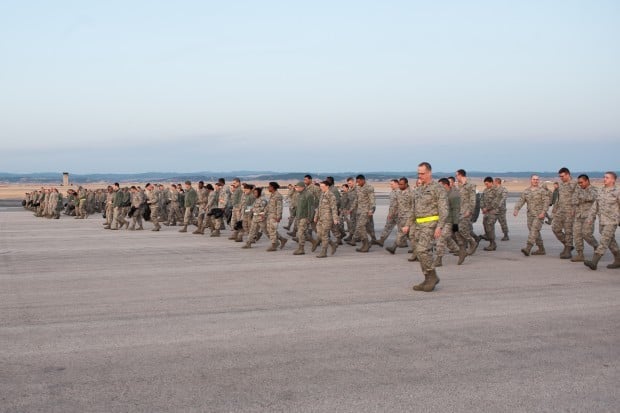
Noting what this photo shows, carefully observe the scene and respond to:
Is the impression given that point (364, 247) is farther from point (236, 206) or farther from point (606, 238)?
point (606, 238)

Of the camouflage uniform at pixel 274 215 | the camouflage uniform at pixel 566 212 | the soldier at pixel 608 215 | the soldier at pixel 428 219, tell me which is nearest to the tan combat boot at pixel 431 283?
the soldier at pixel 428 219

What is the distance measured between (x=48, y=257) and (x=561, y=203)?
11.2 m

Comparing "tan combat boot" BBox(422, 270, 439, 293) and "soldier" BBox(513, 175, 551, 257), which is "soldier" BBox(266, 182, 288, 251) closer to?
"soldier" BBox(513, 175, 551, 257)

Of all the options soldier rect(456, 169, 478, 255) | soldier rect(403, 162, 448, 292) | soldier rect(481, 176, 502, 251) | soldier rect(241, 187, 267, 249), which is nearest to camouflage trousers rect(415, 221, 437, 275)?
soldier rect(403, 162, 448, 292)

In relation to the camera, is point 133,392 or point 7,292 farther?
point 7,292

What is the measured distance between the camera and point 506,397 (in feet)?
17.0

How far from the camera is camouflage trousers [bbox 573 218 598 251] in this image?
12948 millimetres

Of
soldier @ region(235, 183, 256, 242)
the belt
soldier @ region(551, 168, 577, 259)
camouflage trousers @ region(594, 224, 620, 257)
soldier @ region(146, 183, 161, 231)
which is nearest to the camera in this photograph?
the belt

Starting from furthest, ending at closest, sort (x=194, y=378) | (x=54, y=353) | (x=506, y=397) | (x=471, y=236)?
(x=471, y=236)
(x=54, y=353)
(x=194, y=378)
(x=506, y=397)

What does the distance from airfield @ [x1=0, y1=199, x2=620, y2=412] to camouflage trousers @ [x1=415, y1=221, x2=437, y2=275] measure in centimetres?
44

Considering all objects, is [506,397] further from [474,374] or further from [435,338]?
[435,338]

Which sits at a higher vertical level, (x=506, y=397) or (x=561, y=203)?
(x=561, y=203)

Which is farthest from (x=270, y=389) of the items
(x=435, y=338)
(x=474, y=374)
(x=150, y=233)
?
(x=150, y=233)

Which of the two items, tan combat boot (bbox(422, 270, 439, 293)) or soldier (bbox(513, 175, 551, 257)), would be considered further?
soldier (bbox(513, 175, 551, 257))
